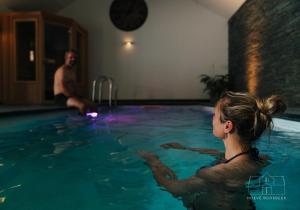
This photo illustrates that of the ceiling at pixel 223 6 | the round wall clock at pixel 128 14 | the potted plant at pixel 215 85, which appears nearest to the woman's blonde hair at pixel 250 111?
the ceiling at pixel 223 6

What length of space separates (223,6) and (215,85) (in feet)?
6.97

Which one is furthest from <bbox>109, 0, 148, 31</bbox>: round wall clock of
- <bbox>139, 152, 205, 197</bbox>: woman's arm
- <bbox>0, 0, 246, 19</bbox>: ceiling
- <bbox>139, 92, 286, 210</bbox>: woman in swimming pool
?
<bbox>139, 92, 286, 210</bbox>: woman in swimming pool

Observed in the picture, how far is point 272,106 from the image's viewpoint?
1.53 m

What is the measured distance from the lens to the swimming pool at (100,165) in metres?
1.66

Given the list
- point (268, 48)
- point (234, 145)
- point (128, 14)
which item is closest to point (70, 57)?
point (268, 48)

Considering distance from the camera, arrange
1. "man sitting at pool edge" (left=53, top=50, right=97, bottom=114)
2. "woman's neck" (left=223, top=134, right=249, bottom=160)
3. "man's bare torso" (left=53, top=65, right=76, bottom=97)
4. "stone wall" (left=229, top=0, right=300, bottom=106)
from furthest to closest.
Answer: "man's bare torso" (left=53, top=65, right=76, bottom=97) < "man sitting at pool edge" (left=53, top=50, right=97, bottom=114) < "stone wall" (left=229, top=0, right=300, bottom=106) < "woman's neck" (left=223, top=134, right=249, bottom=160)

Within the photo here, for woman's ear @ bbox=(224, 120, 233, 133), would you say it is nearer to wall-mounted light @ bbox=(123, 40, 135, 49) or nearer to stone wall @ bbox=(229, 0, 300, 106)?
stone wall @ bbox=(229, 0, 300, 106)

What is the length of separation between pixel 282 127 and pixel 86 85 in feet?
23.7

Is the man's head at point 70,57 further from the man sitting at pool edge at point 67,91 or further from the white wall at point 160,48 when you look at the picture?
the white wall at point 160,48

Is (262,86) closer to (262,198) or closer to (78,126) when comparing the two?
(78,126)

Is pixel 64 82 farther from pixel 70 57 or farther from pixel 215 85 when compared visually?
pixel 215 85

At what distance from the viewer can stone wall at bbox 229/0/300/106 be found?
546 cm

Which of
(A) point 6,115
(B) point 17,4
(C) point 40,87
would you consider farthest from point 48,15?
(A) point 6,115

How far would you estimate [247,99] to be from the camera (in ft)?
5.15
